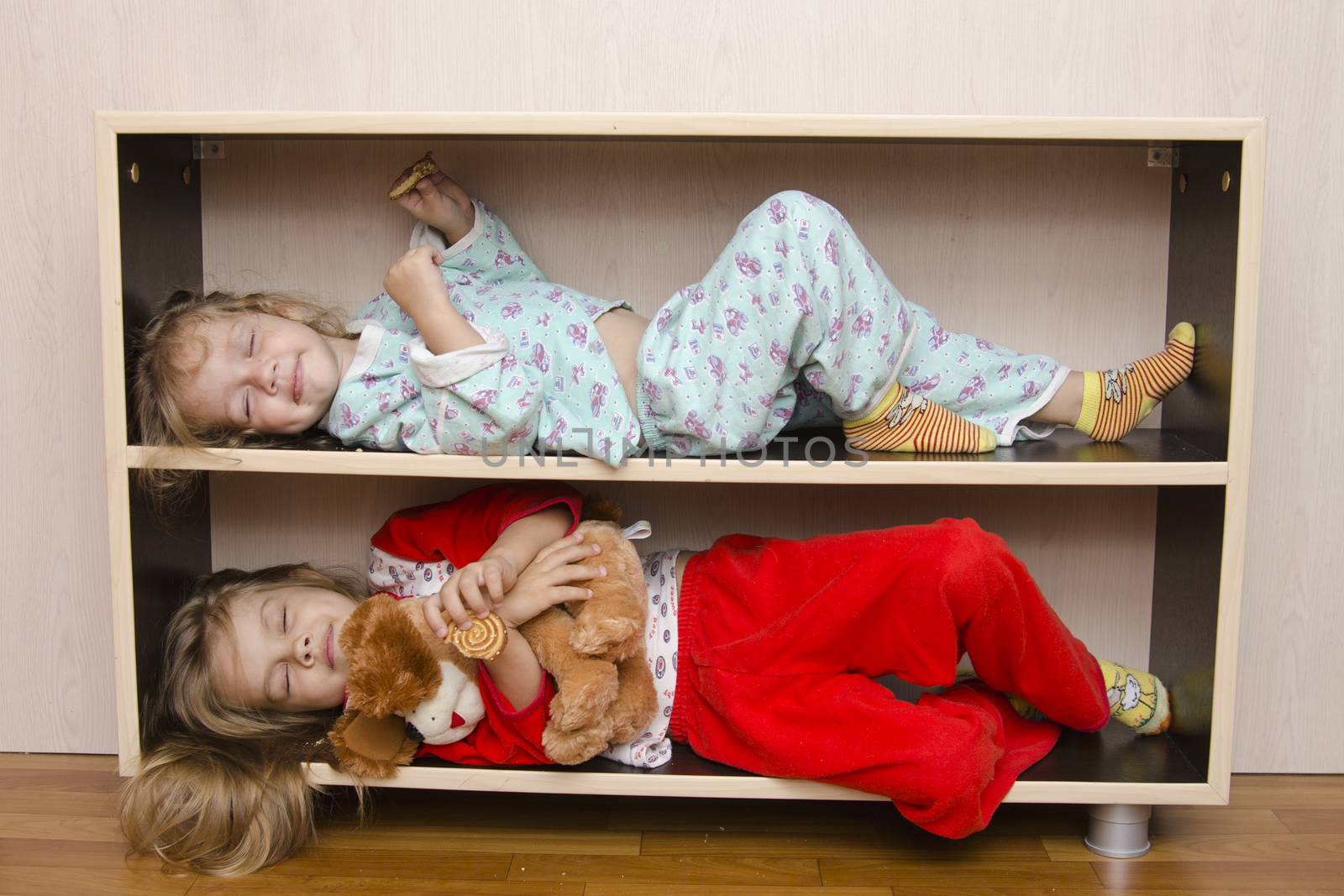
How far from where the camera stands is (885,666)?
1.18 meters

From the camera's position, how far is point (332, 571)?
4.69 feet

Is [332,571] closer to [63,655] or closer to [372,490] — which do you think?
[372,490]

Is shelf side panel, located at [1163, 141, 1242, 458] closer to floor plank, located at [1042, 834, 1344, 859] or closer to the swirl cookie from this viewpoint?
floor plank, located at [1042, 834, 1344, 859]

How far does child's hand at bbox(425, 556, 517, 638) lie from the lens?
3.56ft

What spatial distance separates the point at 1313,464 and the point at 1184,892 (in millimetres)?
541

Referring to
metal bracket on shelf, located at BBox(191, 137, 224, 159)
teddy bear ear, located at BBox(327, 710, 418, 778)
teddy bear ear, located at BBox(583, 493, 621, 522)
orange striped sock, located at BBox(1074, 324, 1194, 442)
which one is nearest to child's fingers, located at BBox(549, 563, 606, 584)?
teddy bear ear, located at BBox(583, 493, 621, 522)

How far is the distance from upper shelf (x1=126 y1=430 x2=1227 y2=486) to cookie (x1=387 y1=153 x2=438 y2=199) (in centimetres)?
30

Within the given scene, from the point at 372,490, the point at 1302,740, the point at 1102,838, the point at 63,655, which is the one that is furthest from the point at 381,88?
the point at 1302,740

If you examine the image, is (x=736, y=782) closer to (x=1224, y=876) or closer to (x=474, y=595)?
(x=474, y=595)

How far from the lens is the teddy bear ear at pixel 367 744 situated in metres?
1.16

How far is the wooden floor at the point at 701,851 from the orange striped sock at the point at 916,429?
1.41ft

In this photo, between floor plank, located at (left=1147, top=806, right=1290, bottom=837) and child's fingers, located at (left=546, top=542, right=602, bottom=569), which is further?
floor plank, located at (left=1147, top=806, right=1290, bottom=837)

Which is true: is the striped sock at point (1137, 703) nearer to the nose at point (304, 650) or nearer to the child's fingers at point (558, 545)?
the child's fingers at point (558, 545)

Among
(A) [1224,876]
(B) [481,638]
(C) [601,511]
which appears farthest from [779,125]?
(A) [1224,876]
